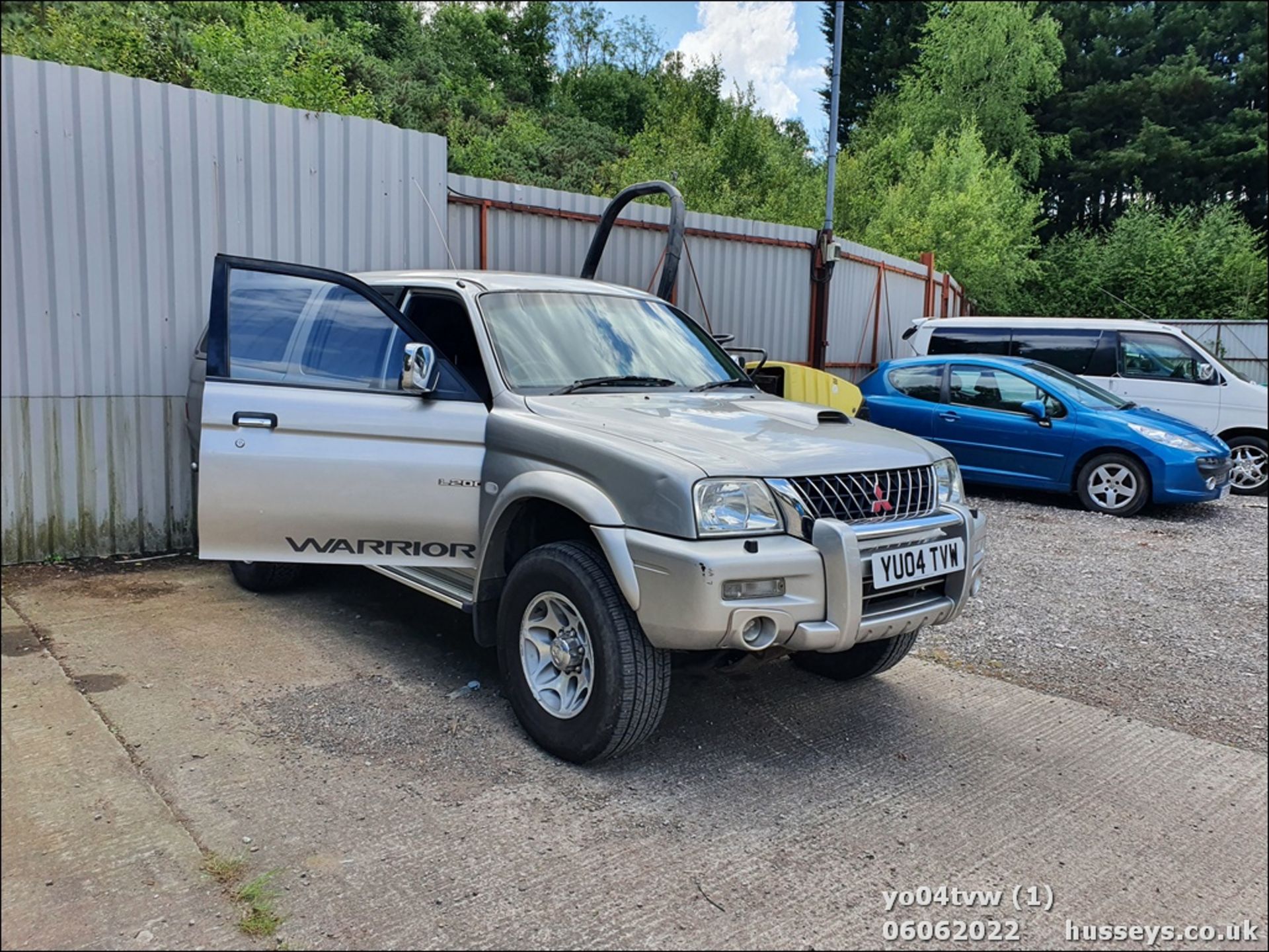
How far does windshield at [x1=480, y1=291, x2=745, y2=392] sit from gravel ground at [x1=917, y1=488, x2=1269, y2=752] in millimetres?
2050

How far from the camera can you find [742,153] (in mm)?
19578

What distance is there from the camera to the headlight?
379 centimetres

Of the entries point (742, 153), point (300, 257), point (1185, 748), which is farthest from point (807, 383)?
point (742, 153)

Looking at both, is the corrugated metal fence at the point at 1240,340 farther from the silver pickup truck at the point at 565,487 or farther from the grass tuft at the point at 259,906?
the grass tuft at the point at 259,906

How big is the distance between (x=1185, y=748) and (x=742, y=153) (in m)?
17.7

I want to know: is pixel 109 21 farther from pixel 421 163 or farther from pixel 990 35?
pixel 990 35

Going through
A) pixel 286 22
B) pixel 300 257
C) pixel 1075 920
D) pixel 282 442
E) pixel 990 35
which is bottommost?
pixel 1075 920

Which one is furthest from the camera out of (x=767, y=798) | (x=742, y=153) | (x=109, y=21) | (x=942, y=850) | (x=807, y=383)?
(x=742, y=153)

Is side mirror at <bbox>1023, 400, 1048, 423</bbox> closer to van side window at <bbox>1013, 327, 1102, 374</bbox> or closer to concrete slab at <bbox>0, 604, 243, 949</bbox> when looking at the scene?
van side window at <bbox>1013, 327, 1102, 374</bbox>

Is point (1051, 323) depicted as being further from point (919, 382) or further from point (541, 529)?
point (541, 529)

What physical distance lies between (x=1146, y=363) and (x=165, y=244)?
34.0ft

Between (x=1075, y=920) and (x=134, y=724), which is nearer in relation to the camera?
(x=1075, y=920)

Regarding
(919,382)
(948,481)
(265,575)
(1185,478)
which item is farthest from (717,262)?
(948,481)

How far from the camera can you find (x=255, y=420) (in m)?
3.80
